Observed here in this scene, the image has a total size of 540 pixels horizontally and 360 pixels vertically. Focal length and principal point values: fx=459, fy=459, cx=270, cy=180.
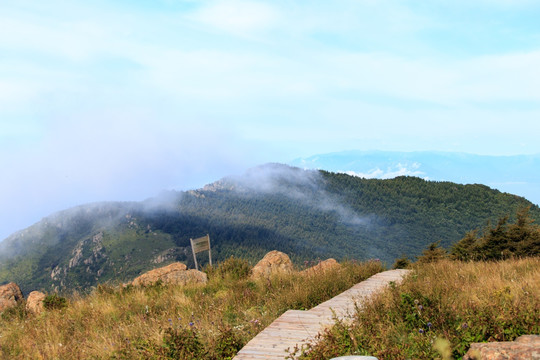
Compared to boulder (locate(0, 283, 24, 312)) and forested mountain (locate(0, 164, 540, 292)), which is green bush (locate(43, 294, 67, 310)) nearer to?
boulder (locate(0, 283, 24, 312))

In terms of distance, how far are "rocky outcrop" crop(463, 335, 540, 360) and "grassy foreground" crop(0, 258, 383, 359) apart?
2.87 m

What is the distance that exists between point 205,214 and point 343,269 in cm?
16770

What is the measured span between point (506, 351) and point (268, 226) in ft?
518

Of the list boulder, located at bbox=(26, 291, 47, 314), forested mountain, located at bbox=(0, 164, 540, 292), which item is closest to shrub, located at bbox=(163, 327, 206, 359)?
boulder, located at bbox=(26, 291, 47, 314)

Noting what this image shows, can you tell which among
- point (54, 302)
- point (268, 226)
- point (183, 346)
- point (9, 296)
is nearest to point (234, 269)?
point (54, 302)

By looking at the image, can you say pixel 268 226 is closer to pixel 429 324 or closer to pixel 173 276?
pixel 173 276

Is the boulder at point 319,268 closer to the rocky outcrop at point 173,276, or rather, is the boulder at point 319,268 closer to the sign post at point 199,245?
the rocky outcrop at point 173,276

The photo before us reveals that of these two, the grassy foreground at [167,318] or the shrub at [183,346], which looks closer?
the shrub at [183,346]

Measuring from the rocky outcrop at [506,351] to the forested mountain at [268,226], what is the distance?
121 m

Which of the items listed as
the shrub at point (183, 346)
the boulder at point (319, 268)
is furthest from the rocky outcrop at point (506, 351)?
the boulder at point (319, 268)

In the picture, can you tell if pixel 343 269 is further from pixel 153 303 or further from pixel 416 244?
pixel 416 244

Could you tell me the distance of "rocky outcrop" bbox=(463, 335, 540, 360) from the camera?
173 inches

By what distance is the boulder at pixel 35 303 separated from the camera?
12.3 m

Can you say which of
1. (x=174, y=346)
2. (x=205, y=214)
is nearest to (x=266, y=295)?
(x=174, y=346)
